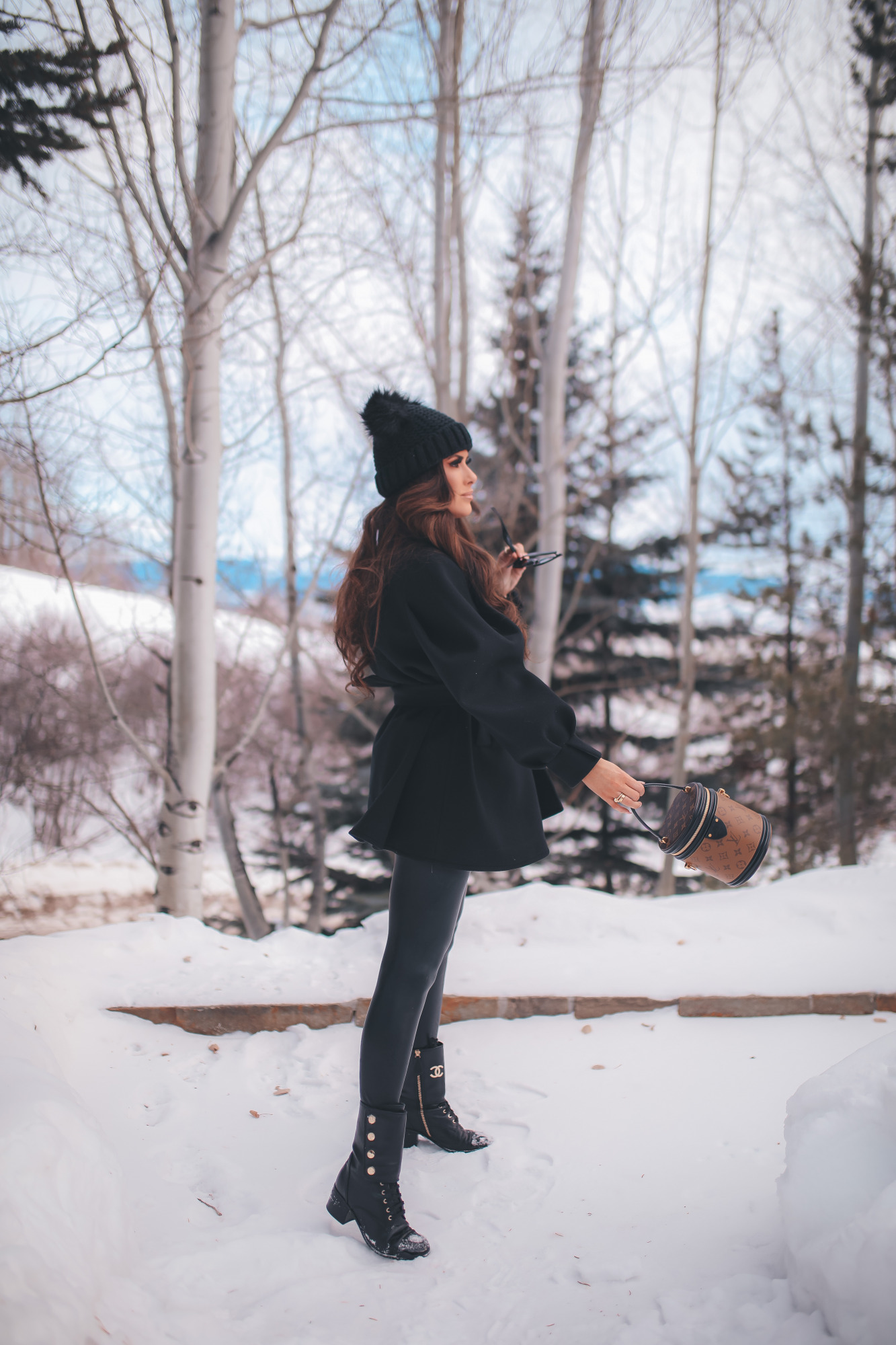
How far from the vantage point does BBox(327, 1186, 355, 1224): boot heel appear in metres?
1.62

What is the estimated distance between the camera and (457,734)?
168 centimetres

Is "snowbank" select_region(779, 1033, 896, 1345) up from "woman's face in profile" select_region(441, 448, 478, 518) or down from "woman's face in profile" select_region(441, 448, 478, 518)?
down

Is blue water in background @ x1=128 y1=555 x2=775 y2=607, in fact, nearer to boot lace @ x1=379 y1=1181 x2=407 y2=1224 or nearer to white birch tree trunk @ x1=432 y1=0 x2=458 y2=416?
white birch tree trunk @ x1=432 y1=0 x2=458 y2=416

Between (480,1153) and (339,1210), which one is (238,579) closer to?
(480,1153)

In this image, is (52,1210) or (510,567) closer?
(52,1210)

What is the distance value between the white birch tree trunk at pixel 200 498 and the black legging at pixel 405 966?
7.47ft

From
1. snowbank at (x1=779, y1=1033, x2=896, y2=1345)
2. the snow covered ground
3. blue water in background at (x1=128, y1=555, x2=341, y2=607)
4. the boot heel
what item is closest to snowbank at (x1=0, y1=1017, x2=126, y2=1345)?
the snow covered ground

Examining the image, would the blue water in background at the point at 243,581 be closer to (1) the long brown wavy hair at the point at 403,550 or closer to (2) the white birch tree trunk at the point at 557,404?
(2) the white birch tree trunk at the point at 557,404

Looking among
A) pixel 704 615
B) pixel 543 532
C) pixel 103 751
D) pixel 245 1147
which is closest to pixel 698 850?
pixel 245 1147

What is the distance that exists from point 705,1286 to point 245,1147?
1116 mm

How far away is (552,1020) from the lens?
8.36 ft

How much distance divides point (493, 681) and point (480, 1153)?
1.25m

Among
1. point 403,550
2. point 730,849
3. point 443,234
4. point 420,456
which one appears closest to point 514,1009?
point 730,849

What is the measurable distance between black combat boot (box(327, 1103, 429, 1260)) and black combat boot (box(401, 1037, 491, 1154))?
0.31m
